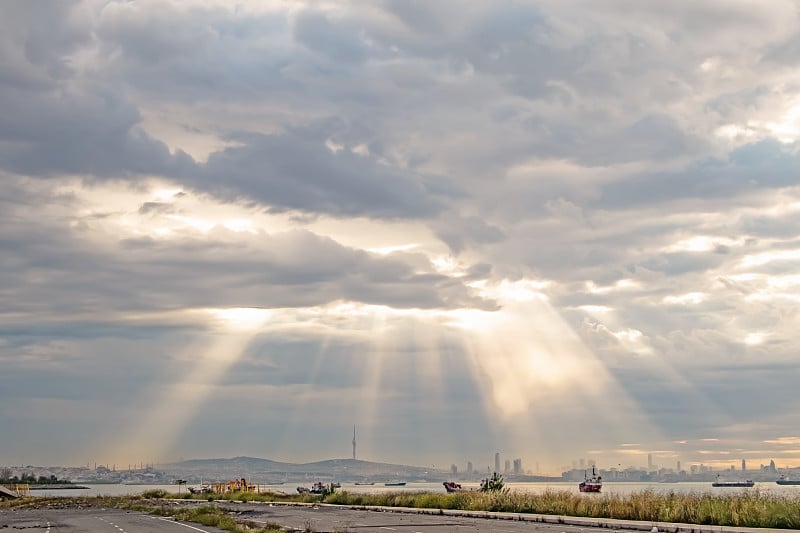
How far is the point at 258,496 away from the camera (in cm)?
9931

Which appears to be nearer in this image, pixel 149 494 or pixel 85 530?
pixel 85 530

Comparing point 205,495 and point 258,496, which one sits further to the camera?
point 205,495

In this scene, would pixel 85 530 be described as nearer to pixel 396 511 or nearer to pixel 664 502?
pixel 396 511

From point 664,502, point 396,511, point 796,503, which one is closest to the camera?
point 796,503

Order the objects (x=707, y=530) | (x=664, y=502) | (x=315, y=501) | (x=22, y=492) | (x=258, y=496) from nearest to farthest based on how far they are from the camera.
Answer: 1. (x=707, y=530)
2. (x=664, y=502)
3. (x=315, y=501)
4. (x=258, y=496)
5. (x=22, y=492)

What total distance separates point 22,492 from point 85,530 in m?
96.4

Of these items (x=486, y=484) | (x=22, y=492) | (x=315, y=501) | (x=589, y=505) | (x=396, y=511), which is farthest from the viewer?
(x=22, y=492)

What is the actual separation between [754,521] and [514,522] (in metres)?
12.9

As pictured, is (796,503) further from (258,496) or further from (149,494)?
(149,494)

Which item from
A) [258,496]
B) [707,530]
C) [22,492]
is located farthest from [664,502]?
[22,492]

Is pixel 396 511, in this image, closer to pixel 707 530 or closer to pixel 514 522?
pixel 514 522

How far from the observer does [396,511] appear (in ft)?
207

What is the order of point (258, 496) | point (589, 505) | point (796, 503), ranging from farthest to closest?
1. point (258, 496)
2. point (589, 505)
3. point (796, 503)

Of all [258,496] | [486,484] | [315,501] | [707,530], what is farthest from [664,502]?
[258,496]
